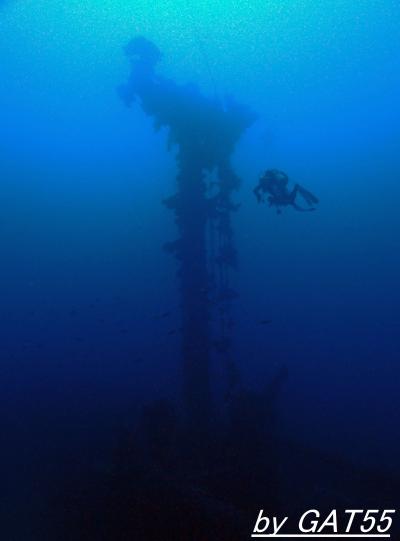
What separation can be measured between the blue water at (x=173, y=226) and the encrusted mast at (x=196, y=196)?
74cm

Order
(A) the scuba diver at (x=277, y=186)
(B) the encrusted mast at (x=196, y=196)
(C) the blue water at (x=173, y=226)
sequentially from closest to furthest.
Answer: (A) the scuba diver at (x=277, y=186), (B) the encrusted mast at (x=196, y=196), (C) the blue water at (x=173, y=226)

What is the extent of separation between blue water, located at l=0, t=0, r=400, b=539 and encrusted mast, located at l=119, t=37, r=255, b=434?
29.1 inches

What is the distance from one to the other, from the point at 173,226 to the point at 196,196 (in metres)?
46.8

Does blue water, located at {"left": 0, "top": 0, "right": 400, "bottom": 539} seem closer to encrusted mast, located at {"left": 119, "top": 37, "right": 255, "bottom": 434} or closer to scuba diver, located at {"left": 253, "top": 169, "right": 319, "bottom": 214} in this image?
encrusted mast, located at {"left": 119, "top": 37, "right": 255, "bottom": 434}

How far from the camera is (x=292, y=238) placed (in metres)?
48.3

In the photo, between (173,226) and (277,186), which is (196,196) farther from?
(173,226)

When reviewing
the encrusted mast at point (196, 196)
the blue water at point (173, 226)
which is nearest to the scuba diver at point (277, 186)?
the encrusted mast at point (196, 196)

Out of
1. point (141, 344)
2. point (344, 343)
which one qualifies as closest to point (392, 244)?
point (344, 343)

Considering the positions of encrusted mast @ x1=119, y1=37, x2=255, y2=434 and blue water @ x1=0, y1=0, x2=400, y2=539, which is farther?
blue water @ x1=0, y1=0, x2=400, y2=539

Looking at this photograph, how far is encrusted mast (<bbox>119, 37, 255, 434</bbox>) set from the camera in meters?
8.03

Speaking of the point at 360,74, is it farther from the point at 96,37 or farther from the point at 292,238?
the point at 96,37

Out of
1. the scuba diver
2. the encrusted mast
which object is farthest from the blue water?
the scuba diver

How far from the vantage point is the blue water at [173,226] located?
2328 cm

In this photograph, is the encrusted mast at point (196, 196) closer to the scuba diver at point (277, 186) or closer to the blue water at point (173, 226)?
the blue water at point (173, 226)
